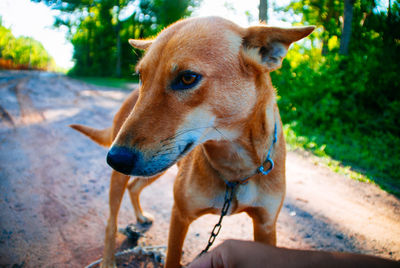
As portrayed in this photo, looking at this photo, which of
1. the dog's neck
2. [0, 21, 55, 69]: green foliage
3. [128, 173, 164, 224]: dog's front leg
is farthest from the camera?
[0, 21, 55, 69]: green foliage

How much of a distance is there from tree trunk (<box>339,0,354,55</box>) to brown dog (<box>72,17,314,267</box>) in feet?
10.2

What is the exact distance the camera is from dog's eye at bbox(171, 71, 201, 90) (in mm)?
1452

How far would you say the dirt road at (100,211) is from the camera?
2465mm

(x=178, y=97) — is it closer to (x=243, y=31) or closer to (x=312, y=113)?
(x=243, y=31)

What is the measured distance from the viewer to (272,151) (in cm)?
188

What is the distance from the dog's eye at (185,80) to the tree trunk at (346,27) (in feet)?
11.7

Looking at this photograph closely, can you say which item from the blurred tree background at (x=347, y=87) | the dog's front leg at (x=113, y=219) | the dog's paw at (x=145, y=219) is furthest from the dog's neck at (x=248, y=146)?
the blurred tree background at (x=347, y=87)

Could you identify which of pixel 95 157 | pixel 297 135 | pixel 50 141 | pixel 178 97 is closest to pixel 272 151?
pixel 178 97

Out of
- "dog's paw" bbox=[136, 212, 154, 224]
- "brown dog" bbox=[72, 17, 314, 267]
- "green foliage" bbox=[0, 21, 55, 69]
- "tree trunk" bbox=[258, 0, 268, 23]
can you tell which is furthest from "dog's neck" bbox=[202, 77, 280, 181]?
"tree trunk" bbox=[258, 0, 268, 23]

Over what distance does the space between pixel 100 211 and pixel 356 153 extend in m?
5.05

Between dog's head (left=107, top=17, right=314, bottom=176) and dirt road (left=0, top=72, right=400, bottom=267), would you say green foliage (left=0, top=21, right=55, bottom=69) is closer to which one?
dirt road (left=0, top=72, right=400, bottom=267)

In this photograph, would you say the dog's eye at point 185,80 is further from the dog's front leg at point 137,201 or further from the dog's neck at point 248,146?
the dog's front leg at point 137,201

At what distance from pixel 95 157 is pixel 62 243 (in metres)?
2.46

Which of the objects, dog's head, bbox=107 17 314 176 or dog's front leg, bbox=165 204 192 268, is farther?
dog's front leg, bbox=165 204 192 268
